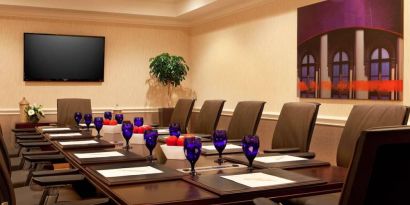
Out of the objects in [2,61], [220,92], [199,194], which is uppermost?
[2,61]

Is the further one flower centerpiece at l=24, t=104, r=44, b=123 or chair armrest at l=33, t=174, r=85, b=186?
flower centerpiece at l=24, t=104, r=44, b=123

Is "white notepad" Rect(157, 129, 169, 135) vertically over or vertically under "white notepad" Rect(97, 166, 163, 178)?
over

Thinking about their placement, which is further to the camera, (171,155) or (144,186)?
(171,155)

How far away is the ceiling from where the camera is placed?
634cm

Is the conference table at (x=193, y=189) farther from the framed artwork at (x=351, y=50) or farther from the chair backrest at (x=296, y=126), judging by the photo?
the framed artwork at (x=351, y=50)

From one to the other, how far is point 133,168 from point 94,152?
62 centimetres

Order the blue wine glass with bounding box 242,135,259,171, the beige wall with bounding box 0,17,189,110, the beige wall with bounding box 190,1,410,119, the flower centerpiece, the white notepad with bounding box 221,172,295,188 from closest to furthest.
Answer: the white notepad with bounding box 221,172,295,188 < the blue wine glass with bounding box 242,135,259,171 < the beige wall with bounding box 190,1,410,119 < the flower centerpiece < the beige wall with bounding box 0,17,189,110

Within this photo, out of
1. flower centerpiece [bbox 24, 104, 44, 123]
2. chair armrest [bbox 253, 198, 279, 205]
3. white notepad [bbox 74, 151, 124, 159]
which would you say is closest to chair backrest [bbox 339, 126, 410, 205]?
chair armrest [bbox 253, 198, 279, 205]

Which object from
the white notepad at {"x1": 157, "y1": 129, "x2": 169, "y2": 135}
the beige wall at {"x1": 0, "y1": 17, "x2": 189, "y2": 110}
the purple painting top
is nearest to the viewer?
the white notepad at {"x1": 157, "y1": 129, "x2": 169, "y2": 135}

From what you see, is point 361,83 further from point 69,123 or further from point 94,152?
point 69,123

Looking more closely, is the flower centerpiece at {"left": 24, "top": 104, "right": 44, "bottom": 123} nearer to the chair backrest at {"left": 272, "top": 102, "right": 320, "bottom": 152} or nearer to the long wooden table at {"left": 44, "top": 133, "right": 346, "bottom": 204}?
the chair backrest at {"left": 272, "top": 102, "right": 320, "bottom": 152}

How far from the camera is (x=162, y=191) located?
1.60 m

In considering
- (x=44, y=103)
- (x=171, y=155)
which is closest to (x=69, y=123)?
(x=44, y=103)

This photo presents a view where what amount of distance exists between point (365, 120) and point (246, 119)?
121 centimetres
